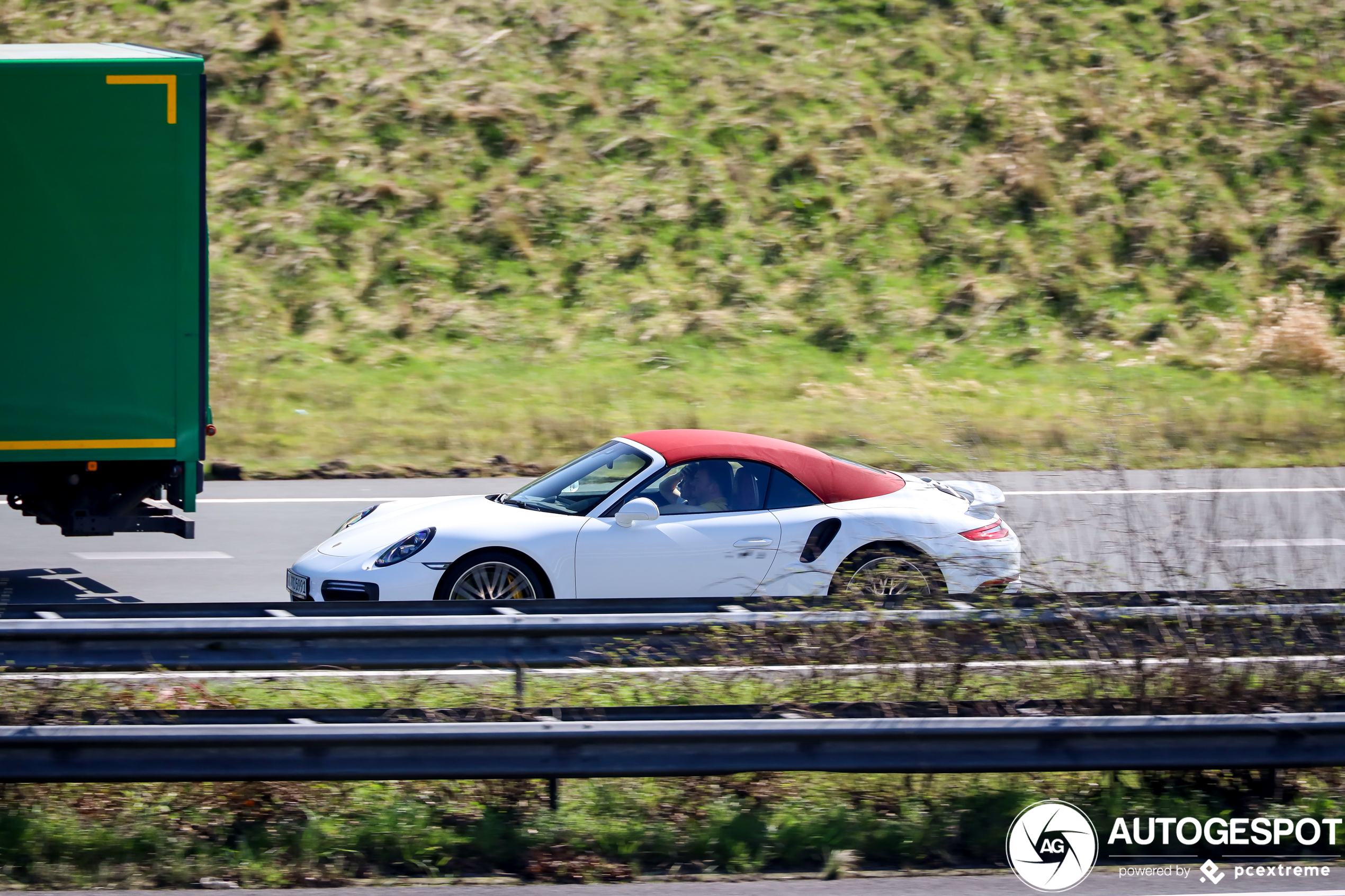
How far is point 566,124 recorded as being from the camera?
928 inches

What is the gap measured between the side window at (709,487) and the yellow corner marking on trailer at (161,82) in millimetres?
4016

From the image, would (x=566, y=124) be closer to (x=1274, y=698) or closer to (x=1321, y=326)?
(x=1321, y=326)

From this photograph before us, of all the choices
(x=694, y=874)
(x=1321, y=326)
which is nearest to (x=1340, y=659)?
(x=694, y=874)

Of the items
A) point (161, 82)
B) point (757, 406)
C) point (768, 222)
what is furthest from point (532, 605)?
point (768, 222)

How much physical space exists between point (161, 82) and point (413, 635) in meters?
4.92

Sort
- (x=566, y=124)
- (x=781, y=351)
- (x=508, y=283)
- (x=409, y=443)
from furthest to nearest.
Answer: (x=566, y=124) < (x=508, y=283) < (x=781, y=351) < (x=409, y=443)

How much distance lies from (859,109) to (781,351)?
24.6 ft

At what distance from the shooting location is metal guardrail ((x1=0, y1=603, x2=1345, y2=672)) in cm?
541

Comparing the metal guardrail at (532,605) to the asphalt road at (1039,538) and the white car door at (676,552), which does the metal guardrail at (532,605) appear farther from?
the white car door at (676,552)

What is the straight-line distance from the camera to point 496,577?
7652mm

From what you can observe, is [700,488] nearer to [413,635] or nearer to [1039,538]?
[413,635]

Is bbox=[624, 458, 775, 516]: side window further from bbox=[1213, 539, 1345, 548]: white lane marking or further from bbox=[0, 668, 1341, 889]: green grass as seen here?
bbox=[1213, 539, 1345, 548]: white lane marking

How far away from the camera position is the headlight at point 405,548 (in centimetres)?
760

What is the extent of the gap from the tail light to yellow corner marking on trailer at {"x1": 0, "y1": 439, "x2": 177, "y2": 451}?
5281 mm
